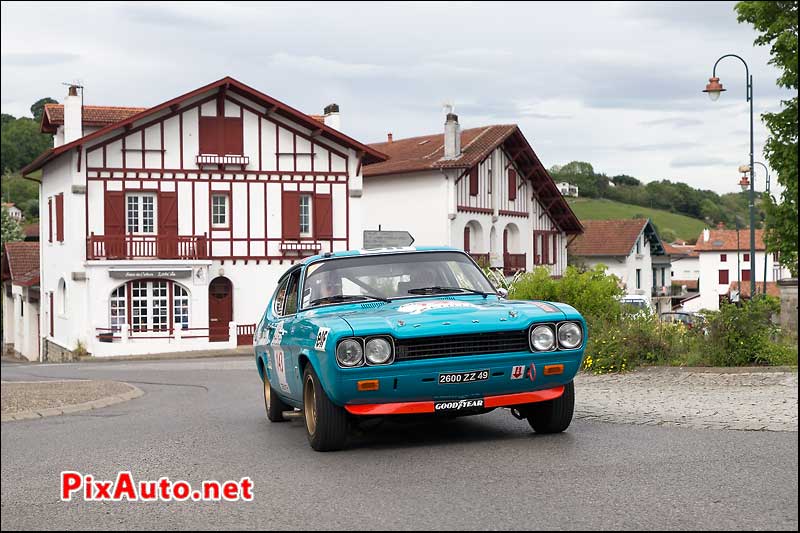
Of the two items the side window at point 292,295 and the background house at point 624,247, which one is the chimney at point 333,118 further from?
the side window at point 292,295

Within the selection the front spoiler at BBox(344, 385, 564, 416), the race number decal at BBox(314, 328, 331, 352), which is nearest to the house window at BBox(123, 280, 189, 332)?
the race number decal at BBox(314, 328, 331, 352)

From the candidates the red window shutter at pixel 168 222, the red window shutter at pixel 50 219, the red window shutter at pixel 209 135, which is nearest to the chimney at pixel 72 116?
the red window shutter at pixel 50 219

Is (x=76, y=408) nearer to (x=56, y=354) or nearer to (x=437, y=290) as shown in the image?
(x=437, y=290)

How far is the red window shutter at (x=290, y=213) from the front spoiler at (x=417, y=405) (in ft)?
108

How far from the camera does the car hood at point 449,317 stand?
27.5ft

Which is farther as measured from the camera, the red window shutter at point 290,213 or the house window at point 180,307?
the red window shutter at point 290,213

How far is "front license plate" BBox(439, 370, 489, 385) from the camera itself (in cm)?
841

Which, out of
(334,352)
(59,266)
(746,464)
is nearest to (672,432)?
(746,464)

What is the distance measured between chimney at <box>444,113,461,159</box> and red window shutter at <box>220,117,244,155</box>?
453 inches

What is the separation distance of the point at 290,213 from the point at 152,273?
5.73m

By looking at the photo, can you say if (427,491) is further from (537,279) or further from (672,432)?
(537,279)

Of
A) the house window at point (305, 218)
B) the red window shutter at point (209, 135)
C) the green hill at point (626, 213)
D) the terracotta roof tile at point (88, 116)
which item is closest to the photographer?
the red window shutter at point (209, 135)

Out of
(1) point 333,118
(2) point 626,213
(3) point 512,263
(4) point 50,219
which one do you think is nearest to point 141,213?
(4) point 50,219

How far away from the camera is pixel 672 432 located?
30.6 ft
